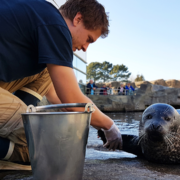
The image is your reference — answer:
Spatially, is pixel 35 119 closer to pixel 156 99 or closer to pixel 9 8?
pixel 9 8

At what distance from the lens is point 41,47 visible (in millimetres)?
1267

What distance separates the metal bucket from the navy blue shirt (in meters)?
0.37

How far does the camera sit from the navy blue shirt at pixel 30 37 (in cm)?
127

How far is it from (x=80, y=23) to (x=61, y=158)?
1.02 meters

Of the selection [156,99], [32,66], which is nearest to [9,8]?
[32,66]

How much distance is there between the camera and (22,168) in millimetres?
1588

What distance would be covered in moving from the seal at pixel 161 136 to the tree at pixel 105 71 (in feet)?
128

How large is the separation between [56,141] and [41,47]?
583 millimetres

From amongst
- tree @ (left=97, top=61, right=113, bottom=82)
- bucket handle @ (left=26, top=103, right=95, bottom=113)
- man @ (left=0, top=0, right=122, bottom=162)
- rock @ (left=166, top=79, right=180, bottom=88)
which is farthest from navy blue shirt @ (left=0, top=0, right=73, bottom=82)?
tree @ (left=97, top=61, right=113, bottom=82)

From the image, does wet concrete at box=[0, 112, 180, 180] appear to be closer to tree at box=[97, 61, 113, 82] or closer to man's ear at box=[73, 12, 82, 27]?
man's ear at box=[73, 12, 82, 27]

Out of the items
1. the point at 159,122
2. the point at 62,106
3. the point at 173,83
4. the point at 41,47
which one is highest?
the point at 173,83

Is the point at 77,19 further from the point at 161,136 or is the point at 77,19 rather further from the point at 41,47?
the point at 161,136

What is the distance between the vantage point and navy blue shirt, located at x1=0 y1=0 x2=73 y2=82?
4.18 feet

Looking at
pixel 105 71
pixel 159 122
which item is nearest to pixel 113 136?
pixel 159 122
